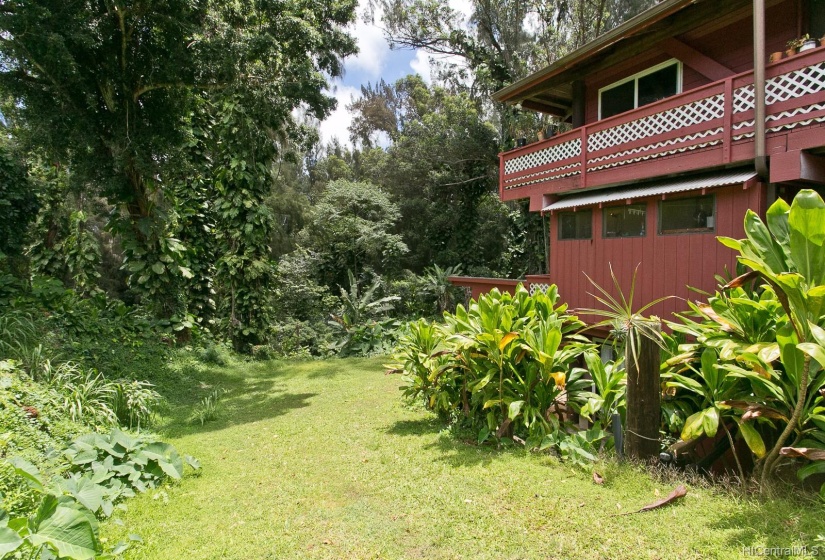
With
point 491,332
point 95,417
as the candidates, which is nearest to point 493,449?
point 491,332

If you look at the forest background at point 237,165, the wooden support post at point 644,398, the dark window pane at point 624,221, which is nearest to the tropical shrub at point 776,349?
the wooden support post at point 644,398

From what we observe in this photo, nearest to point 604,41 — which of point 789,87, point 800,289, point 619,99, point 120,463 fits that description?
point 619,99

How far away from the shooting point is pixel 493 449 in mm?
4828

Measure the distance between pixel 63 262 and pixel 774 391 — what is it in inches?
781

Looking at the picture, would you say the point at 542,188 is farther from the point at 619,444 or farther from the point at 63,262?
the point at 63,262

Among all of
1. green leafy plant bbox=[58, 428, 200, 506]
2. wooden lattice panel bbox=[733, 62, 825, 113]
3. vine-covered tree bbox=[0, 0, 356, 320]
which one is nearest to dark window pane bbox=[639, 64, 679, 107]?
wooden lattice panel bbox=[733, 62, 825, 113]

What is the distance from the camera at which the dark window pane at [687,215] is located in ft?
23.4

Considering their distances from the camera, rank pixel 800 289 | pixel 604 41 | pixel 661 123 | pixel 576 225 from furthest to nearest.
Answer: pixel 576 225, pixel 604 41, pixel 661 123, pixel 800 289

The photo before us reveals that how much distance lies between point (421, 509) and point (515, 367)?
Result: 193 centimetres

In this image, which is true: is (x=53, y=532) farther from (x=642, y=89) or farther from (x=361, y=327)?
(x=361, y=327)

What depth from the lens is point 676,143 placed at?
7410 millimetres

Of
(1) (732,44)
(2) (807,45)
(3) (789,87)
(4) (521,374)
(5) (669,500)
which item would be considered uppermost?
(1) (732,44)

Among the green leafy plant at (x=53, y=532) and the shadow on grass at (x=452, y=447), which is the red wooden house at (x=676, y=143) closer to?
the shadow on grass at (x=452, y=447)

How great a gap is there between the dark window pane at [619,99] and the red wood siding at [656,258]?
258 cm
